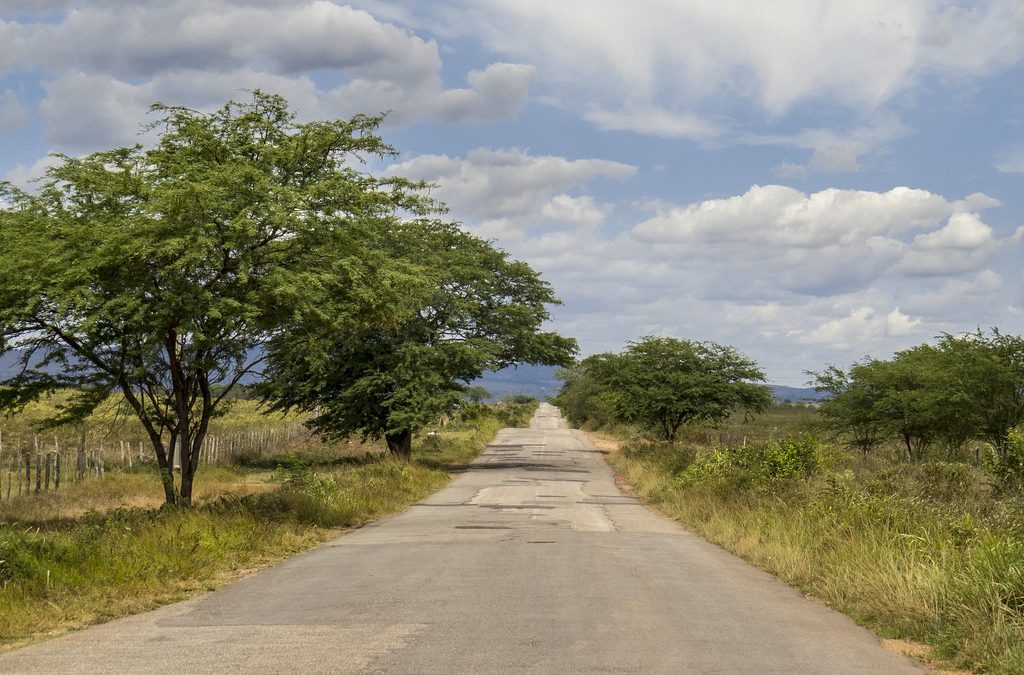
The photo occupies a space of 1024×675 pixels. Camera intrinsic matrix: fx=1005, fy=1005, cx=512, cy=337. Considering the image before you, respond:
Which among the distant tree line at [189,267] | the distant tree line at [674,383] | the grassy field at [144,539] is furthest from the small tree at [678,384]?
the distant tree line at [189,267]

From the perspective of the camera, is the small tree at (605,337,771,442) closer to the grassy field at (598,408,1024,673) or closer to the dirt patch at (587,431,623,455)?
the dirt patch at (587,431,623,455)

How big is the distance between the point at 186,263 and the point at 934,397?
32208 millimetres

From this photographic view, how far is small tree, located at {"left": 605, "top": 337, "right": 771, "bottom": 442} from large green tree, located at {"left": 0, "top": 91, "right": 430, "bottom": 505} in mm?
28583

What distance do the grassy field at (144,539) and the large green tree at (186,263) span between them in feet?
8.22

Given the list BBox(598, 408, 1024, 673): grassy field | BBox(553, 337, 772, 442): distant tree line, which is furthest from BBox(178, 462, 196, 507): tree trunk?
BBox(553, 337, 772, 442): distant tree line

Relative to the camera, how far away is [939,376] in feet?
134

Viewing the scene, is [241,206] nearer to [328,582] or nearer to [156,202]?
[156,202]

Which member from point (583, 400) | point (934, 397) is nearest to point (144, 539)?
point (934, 397)

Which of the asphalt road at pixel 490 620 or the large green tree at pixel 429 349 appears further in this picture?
the large green tree at pixel 429 349

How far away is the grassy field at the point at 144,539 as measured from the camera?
1052 cm

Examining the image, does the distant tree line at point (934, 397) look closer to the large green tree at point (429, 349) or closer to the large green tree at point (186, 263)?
the large green tree at point (429, 349)

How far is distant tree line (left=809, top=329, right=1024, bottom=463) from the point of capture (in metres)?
40.4

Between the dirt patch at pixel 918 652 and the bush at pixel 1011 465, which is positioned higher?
the bush at pixel 1011 465

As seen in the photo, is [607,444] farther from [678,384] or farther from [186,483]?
[186,483]
